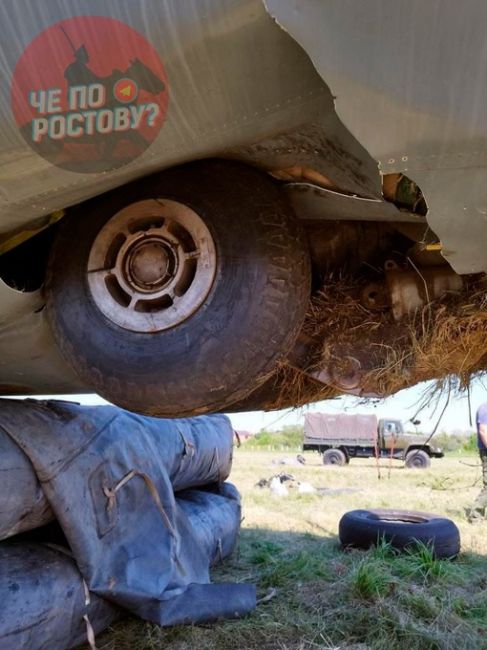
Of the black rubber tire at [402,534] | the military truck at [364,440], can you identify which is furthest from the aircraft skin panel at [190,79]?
the military truck at [364,440]

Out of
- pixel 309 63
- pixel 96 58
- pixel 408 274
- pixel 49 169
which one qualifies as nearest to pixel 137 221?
pixel 49 169

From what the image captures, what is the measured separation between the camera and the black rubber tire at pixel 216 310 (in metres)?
2.16

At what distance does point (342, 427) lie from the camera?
82.9 feet

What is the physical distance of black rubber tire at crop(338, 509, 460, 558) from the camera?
525 centimetres

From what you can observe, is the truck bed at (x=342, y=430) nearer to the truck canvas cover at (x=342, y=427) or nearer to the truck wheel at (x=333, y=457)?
the truck canvas cover at (x=342, y=427)

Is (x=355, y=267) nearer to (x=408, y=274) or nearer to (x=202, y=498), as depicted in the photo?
(x=408, y=274)

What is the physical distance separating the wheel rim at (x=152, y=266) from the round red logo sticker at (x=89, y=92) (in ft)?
1.48

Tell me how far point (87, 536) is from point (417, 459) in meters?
21.0

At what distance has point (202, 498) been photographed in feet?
17.9

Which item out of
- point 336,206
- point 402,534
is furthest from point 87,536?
point 402,534

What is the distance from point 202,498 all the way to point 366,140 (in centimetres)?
441

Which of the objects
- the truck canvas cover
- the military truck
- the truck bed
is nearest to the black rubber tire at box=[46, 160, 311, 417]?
the military truck

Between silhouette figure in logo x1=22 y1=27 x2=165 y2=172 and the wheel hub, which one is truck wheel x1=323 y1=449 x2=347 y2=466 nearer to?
the wheel hub

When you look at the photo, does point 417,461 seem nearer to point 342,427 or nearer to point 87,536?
point 342,427
